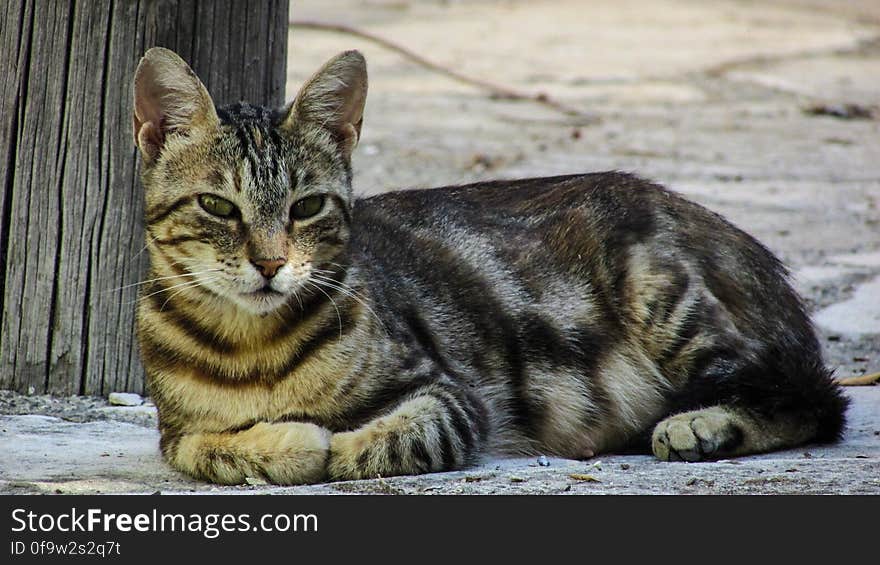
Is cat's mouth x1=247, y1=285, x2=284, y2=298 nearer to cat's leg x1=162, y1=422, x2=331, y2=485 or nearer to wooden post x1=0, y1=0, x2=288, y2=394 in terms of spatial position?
cat's leg x1=162, y1=422, x2=331, y2=485

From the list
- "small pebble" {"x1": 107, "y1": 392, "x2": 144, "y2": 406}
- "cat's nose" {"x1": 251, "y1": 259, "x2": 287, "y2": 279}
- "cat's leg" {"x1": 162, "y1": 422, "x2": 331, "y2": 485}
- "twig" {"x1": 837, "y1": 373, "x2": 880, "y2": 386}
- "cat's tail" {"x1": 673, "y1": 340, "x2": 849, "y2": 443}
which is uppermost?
"cat's nose" {"x1": 251, "y1": 259, "x2": 287, "y2": 279}

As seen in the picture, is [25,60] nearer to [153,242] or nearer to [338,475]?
[153,242]

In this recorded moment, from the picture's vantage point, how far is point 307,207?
4414 mm

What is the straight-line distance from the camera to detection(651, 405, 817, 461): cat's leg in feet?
15.5

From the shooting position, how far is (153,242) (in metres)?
4.44

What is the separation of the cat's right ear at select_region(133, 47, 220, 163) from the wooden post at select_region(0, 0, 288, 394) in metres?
0.75

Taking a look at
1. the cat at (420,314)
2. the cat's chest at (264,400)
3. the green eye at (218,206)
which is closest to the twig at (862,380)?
the cat at (420,314)

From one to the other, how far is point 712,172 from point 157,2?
5067 mm

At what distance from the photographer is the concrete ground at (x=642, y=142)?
4391mm

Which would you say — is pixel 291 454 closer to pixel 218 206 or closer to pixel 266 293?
pixel 266 293

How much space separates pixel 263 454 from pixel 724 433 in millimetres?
1570

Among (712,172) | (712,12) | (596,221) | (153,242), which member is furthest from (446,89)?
(153,242)

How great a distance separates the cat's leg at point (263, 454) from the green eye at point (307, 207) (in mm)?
645

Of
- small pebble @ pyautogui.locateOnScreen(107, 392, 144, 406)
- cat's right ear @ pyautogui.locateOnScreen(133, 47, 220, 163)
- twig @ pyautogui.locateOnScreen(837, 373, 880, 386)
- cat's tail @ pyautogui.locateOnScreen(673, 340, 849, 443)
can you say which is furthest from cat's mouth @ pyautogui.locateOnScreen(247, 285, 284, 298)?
twig @ pyautogui.locateOnScreen(837, 373, 880, 386)
